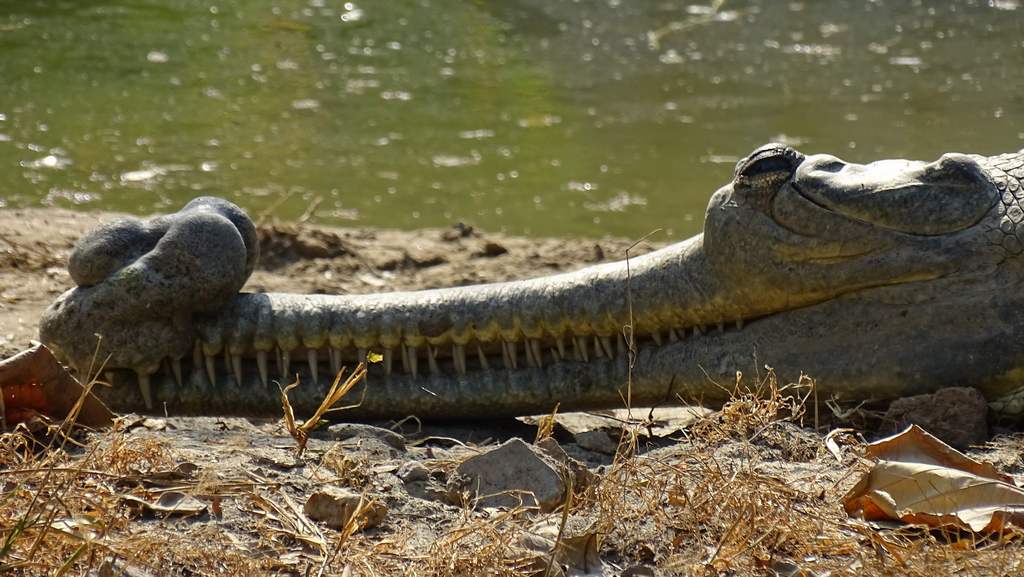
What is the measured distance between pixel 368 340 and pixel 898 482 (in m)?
1.76

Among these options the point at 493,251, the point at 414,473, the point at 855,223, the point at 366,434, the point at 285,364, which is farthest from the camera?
the point at 493,251

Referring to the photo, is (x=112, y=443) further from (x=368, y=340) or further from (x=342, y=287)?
(x=342, y=287)

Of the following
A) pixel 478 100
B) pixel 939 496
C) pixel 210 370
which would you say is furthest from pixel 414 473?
pixel 478 100

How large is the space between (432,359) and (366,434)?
469mm

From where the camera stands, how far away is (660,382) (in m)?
4.14

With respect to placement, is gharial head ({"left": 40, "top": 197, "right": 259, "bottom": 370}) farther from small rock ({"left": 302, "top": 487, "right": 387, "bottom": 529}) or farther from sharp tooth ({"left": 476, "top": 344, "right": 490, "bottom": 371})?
small rock ({"left": 302, "top": 487, "right": 387, "bottom": 529})

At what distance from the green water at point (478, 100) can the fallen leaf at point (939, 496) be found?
477 centimetres

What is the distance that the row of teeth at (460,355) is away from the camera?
13.6 ft

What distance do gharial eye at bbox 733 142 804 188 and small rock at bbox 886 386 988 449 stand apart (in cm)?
82

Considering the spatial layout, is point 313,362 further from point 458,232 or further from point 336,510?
point 458,232

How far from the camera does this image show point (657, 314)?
4094mm

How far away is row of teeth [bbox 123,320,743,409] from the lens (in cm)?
414

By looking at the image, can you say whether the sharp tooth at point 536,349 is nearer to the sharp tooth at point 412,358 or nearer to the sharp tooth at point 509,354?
the sharp tooth at point 509,354

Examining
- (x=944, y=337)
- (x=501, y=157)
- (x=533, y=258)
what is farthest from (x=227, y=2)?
(x=944, y=337)
